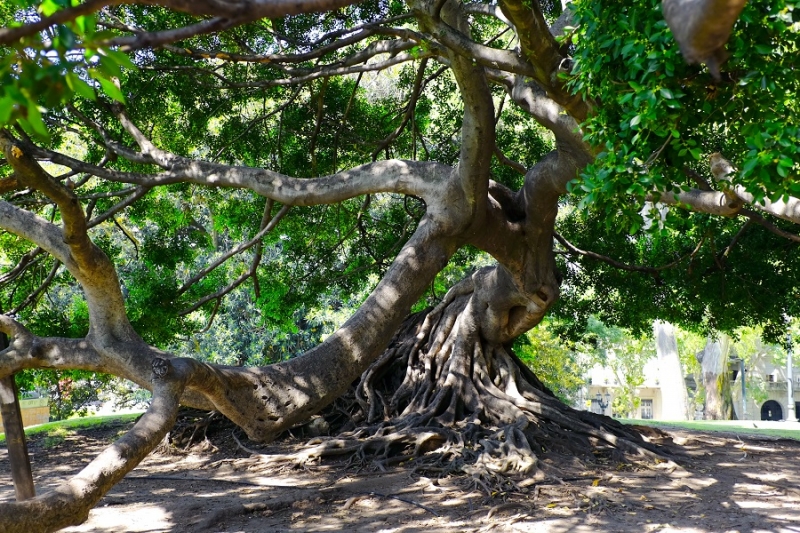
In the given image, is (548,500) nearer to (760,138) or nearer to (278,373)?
(278,373)

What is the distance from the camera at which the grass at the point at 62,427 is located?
1168 centimetres

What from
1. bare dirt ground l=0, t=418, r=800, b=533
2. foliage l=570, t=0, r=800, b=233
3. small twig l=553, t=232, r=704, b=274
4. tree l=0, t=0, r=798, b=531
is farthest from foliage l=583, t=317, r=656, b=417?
foliage l=570, t=0, r=800, b=233

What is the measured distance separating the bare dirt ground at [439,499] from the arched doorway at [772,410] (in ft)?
→ 95.8

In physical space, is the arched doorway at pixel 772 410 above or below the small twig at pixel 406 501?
above

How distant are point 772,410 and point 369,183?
1322 inches

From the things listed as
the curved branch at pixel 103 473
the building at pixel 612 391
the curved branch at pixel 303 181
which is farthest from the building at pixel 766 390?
the curved branch at pixel 103 473

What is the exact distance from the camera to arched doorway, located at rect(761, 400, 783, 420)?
3447 cm

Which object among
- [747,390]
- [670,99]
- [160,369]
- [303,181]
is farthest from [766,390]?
[670,99]

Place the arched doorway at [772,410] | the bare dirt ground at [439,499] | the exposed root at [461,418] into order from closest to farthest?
1. the bare dirt ground at [439,499]
2. the exposed root at [461,418]
3. the arched doorway at [772,410]

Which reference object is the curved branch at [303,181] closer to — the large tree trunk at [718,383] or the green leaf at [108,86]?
the green leaf at [108,86]

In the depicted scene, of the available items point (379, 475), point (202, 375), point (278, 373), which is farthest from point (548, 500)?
point (202, 375)

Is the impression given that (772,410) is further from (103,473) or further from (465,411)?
(103,473)

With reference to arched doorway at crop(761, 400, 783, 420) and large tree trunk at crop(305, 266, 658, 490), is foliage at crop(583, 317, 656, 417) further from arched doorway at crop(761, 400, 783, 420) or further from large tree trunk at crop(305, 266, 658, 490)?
large tree trunk at crop(305, 266, 658, 490)

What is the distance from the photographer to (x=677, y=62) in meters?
2.96
